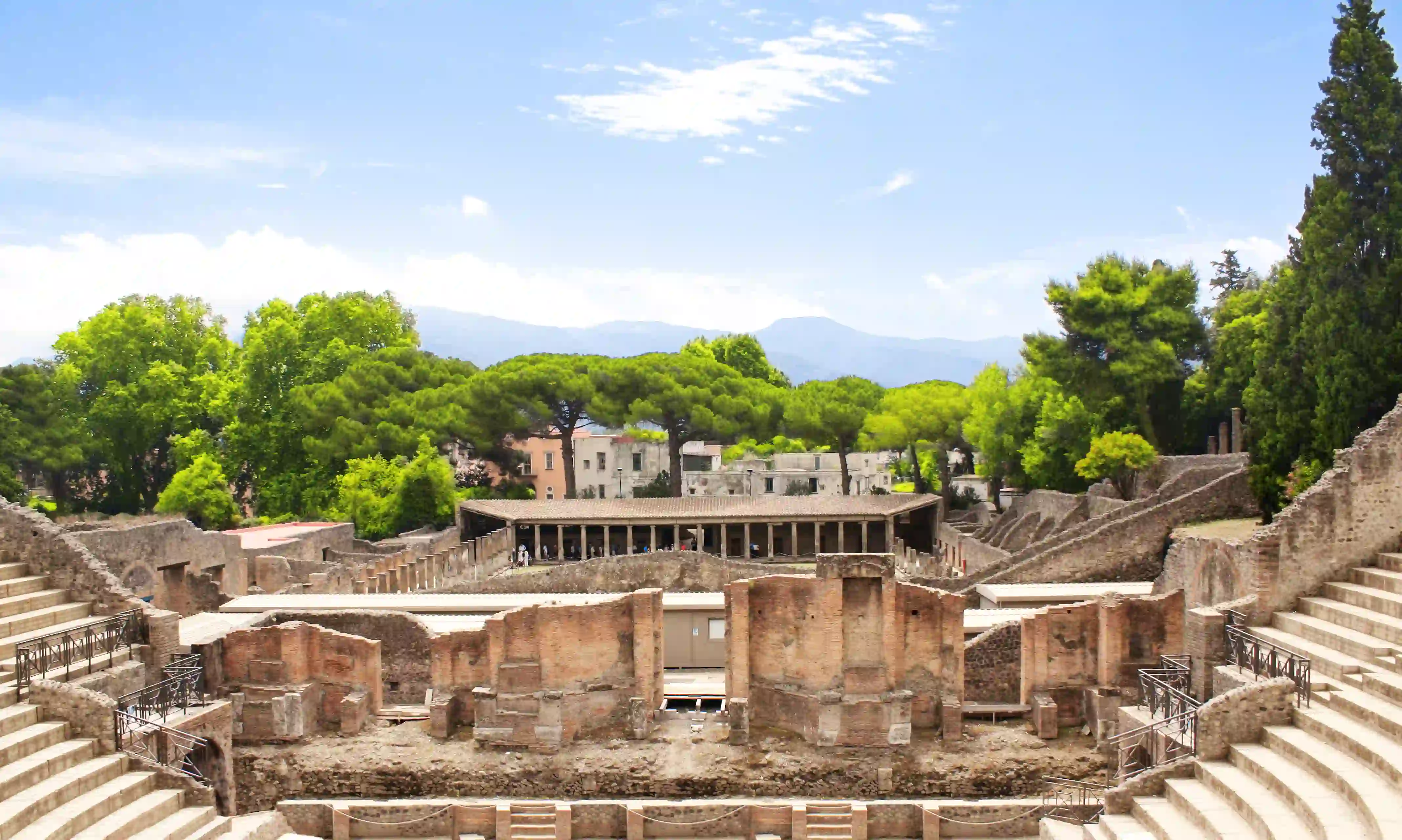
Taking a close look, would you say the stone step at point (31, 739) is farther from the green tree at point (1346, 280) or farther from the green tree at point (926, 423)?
the green tree at point (926, 423)

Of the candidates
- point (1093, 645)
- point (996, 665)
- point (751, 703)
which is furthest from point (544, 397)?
point (1093, 645)

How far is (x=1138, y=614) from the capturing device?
2212 cm

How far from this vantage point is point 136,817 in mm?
15531

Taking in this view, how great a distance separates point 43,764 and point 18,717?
1204mm

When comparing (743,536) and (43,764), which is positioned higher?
(43,764)

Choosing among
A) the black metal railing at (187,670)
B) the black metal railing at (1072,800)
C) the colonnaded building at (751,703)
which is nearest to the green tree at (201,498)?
the colonnaded building at (751,703)

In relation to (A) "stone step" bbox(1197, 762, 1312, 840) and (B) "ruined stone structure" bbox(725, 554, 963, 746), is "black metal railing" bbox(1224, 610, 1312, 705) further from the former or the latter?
(B) "ruined stone structure" bbox(725, 554, 963, 746)

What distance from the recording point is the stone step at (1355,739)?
13.5m

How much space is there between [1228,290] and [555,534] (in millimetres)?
39492

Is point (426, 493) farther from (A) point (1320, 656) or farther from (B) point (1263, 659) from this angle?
(A) point (1320, 656)

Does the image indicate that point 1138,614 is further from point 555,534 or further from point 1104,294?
point 555,534

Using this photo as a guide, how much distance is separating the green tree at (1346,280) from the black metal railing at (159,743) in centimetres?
2255

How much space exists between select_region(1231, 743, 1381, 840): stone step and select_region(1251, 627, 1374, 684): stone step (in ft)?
4.79

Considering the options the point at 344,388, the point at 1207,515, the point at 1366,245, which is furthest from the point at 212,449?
the point at 1366,245
